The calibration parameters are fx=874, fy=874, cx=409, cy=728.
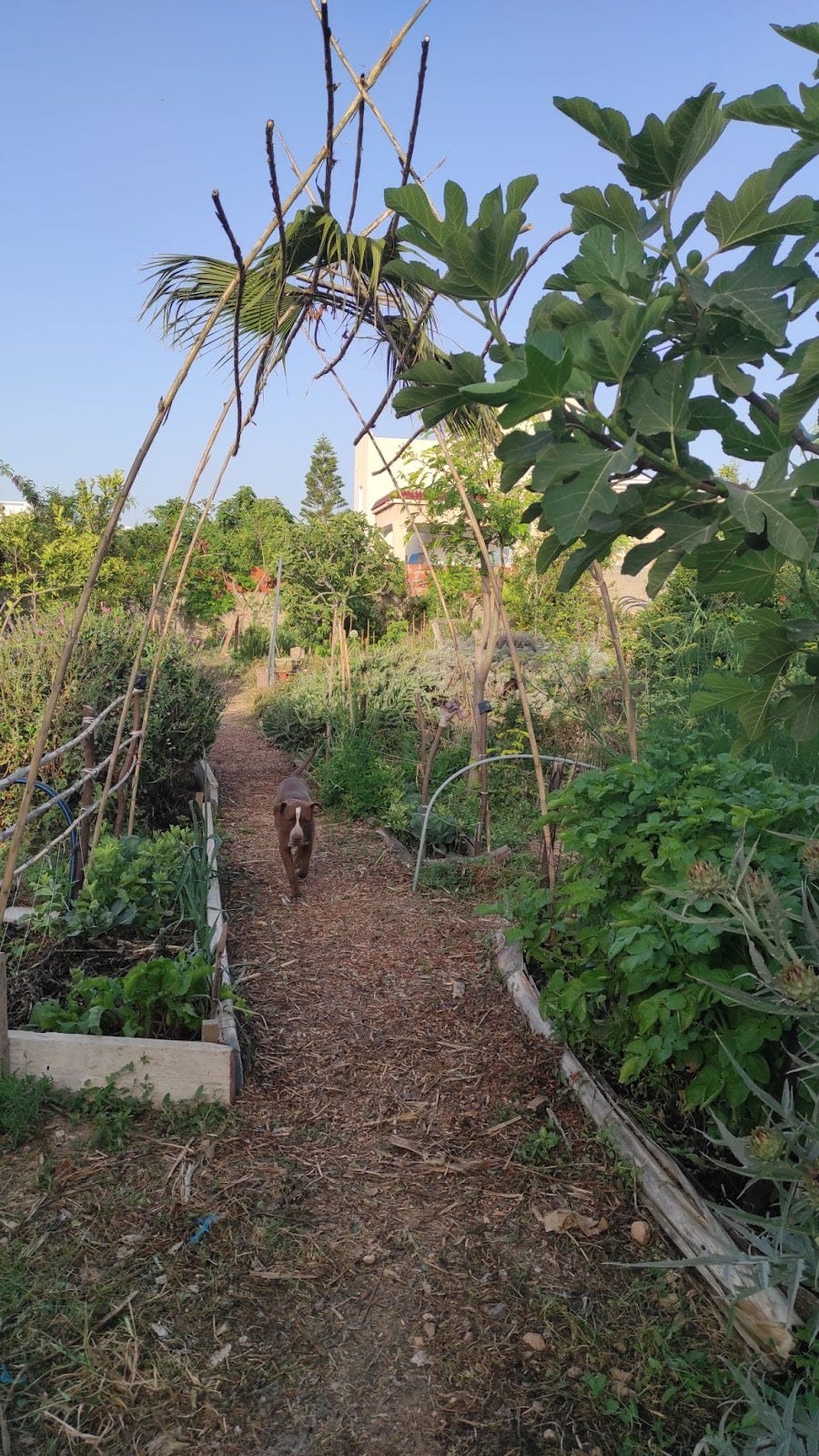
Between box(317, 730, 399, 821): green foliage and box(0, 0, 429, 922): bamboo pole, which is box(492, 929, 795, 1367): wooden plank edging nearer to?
box(0, 0, 429, 922): bamboo pole

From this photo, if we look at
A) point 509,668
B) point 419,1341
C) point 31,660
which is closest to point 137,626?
point 31,660

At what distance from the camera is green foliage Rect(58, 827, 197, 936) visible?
3.37 meters

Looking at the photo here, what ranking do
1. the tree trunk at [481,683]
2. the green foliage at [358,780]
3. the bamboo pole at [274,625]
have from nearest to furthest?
the tree trunk at [481,683]
the green foliage at [358,780]
the bamboo pole at [274,625]

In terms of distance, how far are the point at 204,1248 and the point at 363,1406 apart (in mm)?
571

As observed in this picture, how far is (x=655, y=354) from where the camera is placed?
111cm

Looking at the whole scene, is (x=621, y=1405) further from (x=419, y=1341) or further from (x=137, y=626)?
(x=137, y=626)

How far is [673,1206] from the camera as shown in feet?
7.23

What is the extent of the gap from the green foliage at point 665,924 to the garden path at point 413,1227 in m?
0.40

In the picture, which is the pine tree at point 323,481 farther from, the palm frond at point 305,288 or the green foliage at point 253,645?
the palm frond at point 305,288

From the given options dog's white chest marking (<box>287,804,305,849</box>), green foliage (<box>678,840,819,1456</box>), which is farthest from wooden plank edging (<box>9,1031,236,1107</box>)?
dog's white chest marking (<box>287,804,305,849</box>)

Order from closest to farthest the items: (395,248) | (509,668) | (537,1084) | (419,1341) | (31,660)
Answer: (419,1341) < (537,1084) < (395,248) < (31,660) < (509,668)

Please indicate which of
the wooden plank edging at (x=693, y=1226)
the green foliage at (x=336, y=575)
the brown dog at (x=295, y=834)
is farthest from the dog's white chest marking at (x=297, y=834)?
the green foliage at (x=336, y=575)

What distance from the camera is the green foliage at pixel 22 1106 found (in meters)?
2.49

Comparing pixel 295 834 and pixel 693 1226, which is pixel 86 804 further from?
pixel 693 1226
